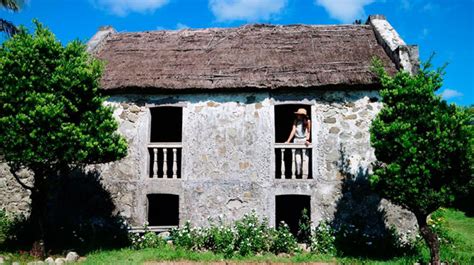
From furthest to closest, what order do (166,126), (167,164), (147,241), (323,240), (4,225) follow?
(166,126) → (167,164) → (4,225) → (147,241) → (323,240)

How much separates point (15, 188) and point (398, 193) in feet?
30.7

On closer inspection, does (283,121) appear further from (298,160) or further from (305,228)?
(305,228)

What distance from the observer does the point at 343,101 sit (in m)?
10.0

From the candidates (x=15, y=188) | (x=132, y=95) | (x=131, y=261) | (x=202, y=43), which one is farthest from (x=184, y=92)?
(x=15, y=188)

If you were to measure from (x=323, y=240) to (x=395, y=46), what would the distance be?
5225 mm

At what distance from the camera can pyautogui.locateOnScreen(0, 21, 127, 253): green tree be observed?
25.1ft

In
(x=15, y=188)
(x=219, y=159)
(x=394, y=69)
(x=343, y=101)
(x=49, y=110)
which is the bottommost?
(x=15, y=188)

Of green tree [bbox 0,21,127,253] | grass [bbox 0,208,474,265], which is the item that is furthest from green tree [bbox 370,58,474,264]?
green tree [bbox 0,21,127,253]

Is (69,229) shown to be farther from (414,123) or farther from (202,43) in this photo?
(414,123)

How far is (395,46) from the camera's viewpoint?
1052cm

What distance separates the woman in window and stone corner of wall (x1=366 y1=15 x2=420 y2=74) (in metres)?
2.50

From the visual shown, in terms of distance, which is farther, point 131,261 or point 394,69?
point 394,69

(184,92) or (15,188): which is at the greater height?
(184,92)

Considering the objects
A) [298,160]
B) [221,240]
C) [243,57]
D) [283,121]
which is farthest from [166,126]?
[221,240]
